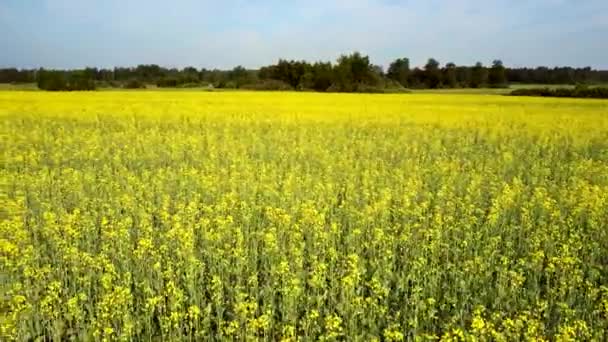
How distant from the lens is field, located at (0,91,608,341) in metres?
6.17

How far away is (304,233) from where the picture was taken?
916 cm

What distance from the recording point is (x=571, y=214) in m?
9.64

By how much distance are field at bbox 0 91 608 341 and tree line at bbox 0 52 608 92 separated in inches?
1734

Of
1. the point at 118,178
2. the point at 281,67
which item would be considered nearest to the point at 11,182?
the point at 118,178

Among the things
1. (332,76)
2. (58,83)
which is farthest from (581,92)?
(58,83)

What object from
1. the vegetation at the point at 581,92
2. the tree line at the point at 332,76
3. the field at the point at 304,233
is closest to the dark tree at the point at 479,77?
the tree line at the point at 332,76

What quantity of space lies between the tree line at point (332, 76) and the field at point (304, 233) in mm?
44047

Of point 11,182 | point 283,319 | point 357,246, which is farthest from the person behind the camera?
point 11,182

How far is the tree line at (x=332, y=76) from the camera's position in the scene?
65875mm

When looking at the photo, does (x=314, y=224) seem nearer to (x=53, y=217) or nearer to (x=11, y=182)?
(x=53, y=217)

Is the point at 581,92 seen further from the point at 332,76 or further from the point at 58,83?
the point at 58,83

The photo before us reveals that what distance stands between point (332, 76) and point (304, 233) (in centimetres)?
6172

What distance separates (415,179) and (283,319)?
6919 mm

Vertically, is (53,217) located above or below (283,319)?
above
